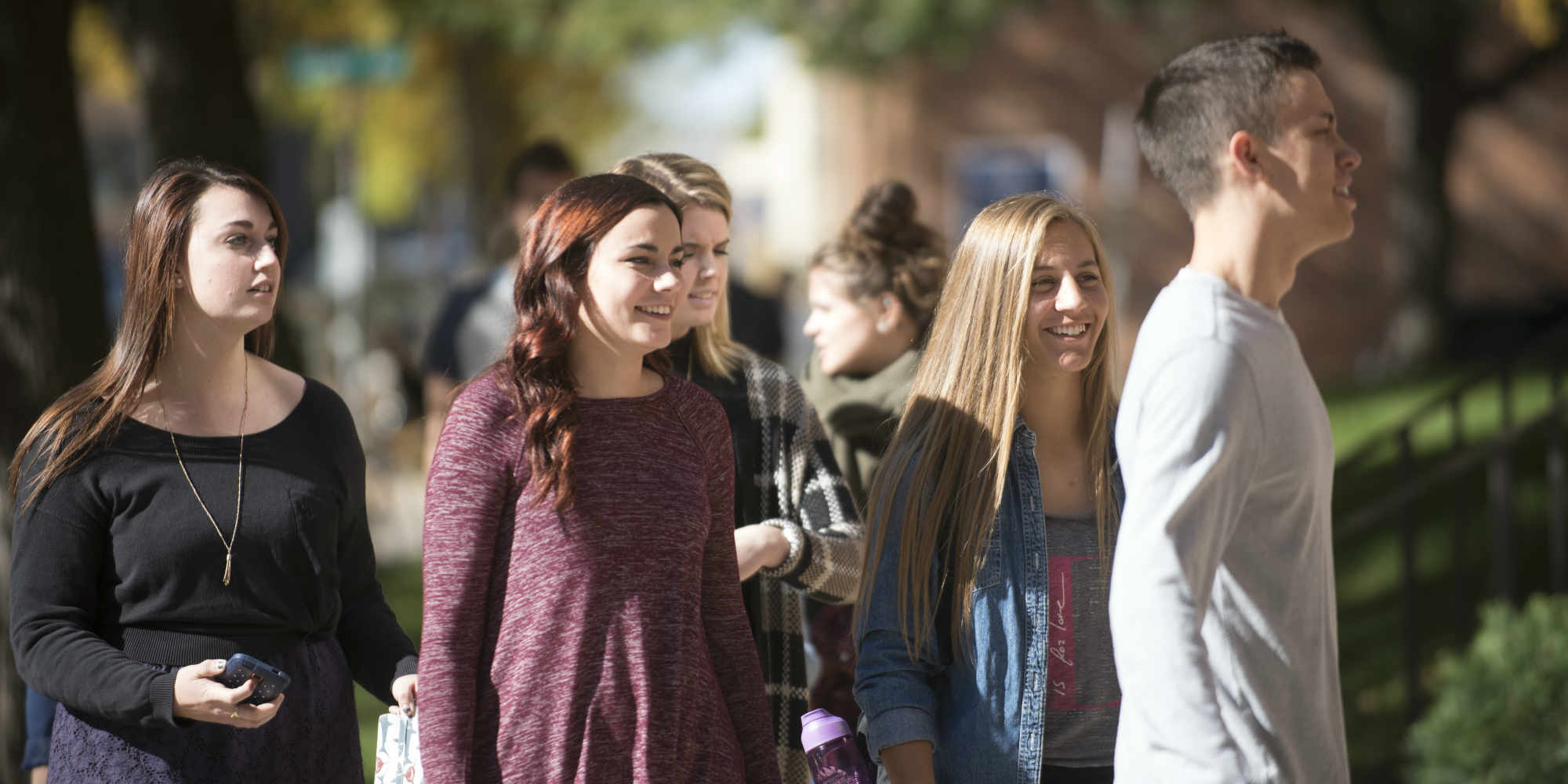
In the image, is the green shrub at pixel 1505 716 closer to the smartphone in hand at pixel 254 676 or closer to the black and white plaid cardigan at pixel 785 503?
Answer: the black and white plaid cardigan at pixel 785 503

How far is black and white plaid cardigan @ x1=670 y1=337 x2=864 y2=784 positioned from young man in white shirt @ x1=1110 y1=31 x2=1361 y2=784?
1053mm

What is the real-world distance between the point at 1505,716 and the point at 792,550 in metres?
2.73

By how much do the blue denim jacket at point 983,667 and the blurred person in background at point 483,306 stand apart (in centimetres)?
274

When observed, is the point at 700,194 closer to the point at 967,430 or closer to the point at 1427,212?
the point at 967,430

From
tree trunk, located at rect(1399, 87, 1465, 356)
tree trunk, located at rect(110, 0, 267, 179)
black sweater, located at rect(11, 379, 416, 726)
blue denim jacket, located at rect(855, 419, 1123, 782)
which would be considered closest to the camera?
black sweater, located at rect(11, 379, 416, 726)

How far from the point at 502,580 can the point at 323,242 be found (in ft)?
115

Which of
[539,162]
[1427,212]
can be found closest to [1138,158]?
[1427,212]

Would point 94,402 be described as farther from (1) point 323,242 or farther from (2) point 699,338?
(1) point 323,242

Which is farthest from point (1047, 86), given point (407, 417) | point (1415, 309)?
point (407, 417)

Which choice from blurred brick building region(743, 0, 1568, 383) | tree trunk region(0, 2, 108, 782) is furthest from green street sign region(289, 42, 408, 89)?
blurred brick building region(743, 0, 1568, 383)

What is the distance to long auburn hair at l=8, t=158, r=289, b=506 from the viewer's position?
2691mm

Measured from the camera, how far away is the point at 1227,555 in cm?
225

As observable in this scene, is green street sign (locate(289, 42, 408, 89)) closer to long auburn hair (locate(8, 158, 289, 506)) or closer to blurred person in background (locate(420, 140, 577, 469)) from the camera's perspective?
blurred person in background (locate(420, 140, 577, 469))

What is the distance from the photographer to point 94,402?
2.72m
